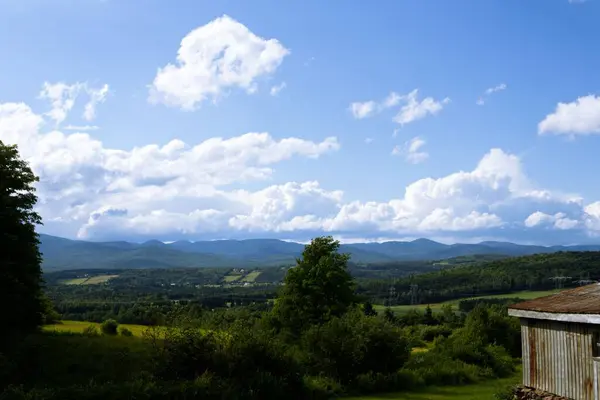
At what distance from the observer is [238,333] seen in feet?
81.8

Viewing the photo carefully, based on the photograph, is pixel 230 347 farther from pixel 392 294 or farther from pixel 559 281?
pixel 392 294

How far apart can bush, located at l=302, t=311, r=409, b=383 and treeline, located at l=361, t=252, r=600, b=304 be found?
303 ft

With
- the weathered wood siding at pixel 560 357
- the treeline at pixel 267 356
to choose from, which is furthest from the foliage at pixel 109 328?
the weathered wood siding at pixel 560 357

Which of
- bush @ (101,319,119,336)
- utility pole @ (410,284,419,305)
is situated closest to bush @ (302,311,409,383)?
bush @ (101,319,119,336)

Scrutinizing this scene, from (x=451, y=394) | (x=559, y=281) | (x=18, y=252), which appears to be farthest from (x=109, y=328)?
(x=559, y=281)

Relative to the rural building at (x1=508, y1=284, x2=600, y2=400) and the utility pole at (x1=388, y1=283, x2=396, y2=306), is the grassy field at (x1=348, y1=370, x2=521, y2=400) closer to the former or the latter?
the rural building at (x1=508, y1=284, x2=600, y2=400)

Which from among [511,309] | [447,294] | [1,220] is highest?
[1,220]

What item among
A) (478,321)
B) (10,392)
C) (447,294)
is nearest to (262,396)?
(10,392)

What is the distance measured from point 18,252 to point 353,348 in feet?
66.4

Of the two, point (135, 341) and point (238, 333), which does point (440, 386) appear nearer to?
point (238, 333)

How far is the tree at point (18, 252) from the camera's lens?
30.7 m

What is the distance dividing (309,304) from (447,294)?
95.7 m

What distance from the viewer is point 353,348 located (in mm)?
29750

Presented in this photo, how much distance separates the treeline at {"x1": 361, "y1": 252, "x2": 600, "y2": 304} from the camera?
12038 centimetres
